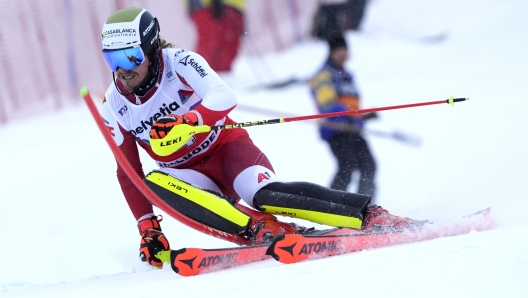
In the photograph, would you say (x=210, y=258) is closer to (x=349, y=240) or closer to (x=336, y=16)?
(x=349, y=240)

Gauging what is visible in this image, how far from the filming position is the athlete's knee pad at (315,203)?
3564 mm

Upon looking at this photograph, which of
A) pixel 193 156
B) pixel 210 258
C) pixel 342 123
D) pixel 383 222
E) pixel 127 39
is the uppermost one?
pixel 342 123

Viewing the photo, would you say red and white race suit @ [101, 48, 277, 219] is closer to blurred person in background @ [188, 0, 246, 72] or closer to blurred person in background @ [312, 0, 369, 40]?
blurred person in background @ [312, 0, 369, 40]

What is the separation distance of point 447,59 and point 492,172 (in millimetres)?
4717

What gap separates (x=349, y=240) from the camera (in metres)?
3.21

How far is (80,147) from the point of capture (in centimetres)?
813

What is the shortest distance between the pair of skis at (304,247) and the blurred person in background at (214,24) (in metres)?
5.68

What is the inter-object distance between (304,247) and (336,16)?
205 inches

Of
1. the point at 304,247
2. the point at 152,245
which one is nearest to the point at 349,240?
the point at 304,247

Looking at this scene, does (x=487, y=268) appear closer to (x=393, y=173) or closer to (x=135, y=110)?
(x=135, y=110)

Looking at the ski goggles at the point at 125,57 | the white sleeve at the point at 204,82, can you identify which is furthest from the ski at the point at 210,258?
the ski goggles at the point at 125,57

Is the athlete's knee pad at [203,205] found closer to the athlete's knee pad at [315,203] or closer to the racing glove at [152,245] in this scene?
the athlete's knee pad at [315,203]

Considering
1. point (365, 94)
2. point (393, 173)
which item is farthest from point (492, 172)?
point (365, 94)

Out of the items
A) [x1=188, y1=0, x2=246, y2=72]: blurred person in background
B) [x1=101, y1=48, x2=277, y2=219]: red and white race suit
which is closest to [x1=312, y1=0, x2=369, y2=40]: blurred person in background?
[x1=188, y1=0, x2=246, y2=72]: blurred person in background
